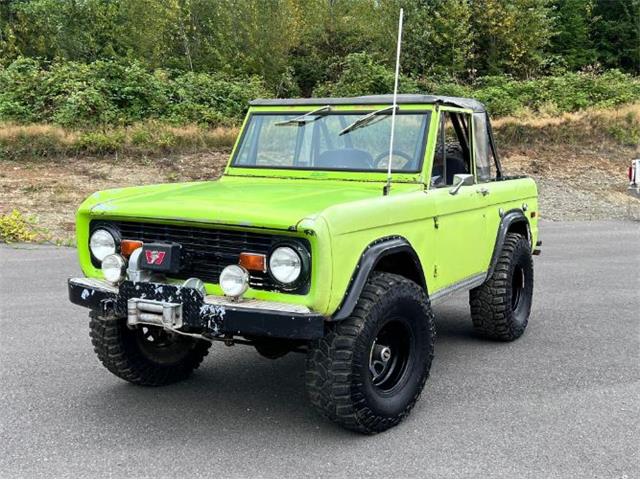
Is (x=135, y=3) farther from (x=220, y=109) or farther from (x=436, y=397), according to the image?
(x=436, y=397)

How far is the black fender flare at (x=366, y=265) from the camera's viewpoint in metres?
3.71

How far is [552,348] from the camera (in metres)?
5.74

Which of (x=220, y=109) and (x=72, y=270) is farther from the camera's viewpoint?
→ (x=220, y=109)

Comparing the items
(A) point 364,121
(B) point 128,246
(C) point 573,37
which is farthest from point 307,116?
(C) point 573,37

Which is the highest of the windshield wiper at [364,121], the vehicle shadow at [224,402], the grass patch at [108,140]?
the windshield wiper at [364,121]

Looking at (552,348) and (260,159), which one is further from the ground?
(260,159)

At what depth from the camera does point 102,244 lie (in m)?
4.25

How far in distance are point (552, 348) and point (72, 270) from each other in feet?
19.1

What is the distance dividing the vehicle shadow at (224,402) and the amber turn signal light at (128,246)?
98 centimetres

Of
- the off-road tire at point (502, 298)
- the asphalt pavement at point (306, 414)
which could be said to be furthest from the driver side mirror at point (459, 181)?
the asphalt pavement at point (306, 414)

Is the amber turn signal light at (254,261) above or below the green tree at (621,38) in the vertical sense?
below

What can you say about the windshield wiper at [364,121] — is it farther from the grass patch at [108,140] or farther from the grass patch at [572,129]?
the grass patch at [572,129]

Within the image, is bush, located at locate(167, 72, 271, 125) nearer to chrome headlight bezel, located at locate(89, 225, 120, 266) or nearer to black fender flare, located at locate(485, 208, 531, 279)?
black fender flare, located at locate(485, 208, 531, 279)

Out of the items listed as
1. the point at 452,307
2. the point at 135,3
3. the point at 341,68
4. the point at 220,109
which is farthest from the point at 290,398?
the point at 135,3
